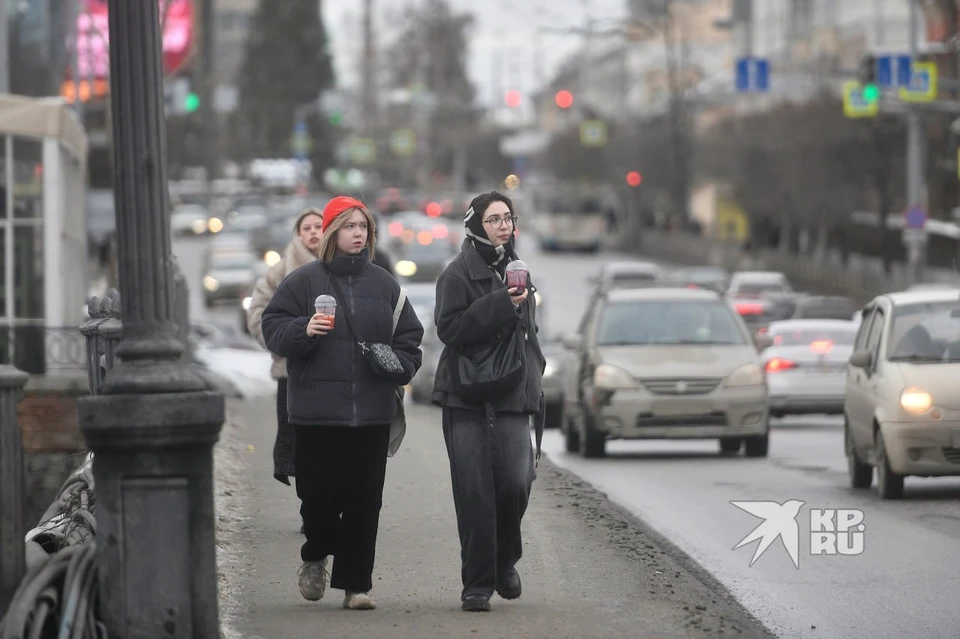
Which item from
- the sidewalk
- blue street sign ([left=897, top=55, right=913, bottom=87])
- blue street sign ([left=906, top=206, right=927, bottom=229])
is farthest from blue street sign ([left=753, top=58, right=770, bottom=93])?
the sidewalk

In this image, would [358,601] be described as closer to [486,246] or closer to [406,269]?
[486,246]

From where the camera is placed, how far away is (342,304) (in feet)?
27.6

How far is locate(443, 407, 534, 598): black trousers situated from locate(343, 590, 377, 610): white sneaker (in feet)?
1.33

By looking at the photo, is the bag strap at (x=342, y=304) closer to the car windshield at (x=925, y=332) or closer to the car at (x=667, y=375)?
the car windshield at (x=925, y=332)

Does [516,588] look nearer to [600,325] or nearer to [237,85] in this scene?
[600,325]

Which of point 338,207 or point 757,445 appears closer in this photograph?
point 338,207

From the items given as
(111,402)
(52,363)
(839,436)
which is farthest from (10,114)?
(111,402)

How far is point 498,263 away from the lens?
8648mm

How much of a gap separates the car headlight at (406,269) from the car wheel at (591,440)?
40.9 meters

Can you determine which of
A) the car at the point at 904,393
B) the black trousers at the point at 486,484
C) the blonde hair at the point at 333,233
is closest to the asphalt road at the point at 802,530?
the car at the point at 904,393

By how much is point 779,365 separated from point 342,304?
1819 cm

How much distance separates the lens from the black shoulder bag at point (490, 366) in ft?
27.7

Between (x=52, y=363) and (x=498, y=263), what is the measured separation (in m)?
15.5

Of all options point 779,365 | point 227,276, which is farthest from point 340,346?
point 227,276
